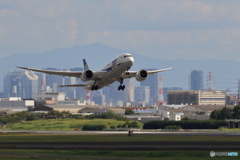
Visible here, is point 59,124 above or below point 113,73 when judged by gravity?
below

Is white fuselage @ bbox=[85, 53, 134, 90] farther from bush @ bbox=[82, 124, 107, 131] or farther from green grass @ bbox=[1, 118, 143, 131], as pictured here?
green grass @ bbox=[1, 118, 143, 131]

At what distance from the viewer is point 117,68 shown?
86.3 m

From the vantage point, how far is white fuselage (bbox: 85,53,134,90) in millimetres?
85000

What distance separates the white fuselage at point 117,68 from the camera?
279 feet

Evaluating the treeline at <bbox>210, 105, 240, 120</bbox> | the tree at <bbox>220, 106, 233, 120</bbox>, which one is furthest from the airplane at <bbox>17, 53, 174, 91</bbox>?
the treeline at <bbox>210, 105, 240, 120</bbox>

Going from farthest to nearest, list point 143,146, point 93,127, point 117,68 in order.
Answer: point 93,127 < point 117,68 < point 143,146

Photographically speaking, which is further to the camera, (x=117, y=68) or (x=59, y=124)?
(x=59, y=124)

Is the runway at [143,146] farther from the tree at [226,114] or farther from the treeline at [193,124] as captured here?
the tree at [226,114]

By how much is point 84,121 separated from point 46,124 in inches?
432

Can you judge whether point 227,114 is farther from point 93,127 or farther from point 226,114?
point 93,127

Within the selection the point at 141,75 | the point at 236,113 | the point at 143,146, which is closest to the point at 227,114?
the point at 236,113

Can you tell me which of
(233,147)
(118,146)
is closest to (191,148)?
(233,147)

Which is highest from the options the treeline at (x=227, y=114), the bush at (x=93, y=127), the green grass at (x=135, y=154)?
the treeline at (x=227, y=114)

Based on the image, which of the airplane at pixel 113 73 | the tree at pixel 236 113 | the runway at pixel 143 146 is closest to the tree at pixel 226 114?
the tree at pixel 236 113
